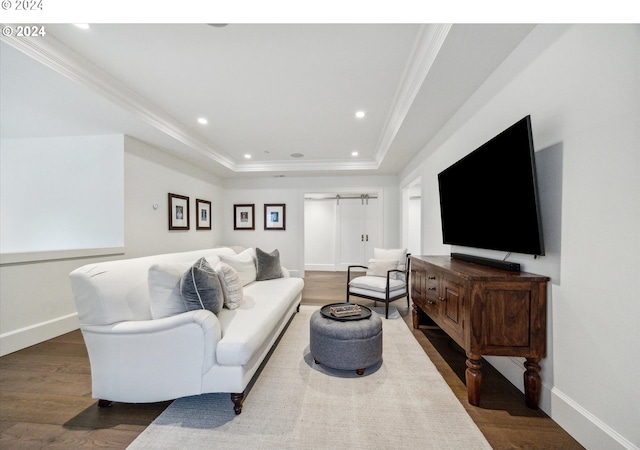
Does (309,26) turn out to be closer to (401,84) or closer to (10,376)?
(401,84)

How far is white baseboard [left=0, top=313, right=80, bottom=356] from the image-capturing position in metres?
2.44

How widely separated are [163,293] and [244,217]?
469 centimetres

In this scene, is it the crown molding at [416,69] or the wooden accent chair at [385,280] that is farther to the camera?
the wooden accent chair at [385,280]

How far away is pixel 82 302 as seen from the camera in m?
1.58

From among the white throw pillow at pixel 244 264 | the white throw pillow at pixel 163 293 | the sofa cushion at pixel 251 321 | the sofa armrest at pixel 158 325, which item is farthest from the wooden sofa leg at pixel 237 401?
the white throw pillow at pixel 244 264

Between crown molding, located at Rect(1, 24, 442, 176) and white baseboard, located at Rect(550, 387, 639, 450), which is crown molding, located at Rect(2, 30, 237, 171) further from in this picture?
white baseboard, located at Rect(550, 387, 639, 450)

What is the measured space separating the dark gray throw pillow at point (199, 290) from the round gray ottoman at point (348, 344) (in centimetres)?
88

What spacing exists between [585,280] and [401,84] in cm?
218

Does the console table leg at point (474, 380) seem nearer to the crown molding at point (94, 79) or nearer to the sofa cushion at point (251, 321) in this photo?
the sofa cushion at point (251, 321)

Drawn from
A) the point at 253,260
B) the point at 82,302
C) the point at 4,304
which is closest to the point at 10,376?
the point at 4,304

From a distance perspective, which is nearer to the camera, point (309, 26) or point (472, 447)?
point (472, 447)

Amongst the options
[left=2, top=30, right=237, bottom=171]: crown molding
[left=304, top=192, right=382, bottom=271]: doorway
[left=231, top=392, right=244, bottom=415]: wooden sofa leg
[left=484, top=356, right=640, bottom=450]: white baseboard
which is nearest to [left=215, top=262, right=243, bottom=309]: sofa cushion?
[left=231, top=392, right=244, bottom=415]: wooden sofa leg

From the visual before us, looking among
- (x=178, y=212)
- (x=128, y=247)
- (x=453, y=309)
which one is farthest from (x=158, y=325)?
(x=178, y=212)

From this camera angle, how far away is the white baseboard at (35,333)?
2439 mm
